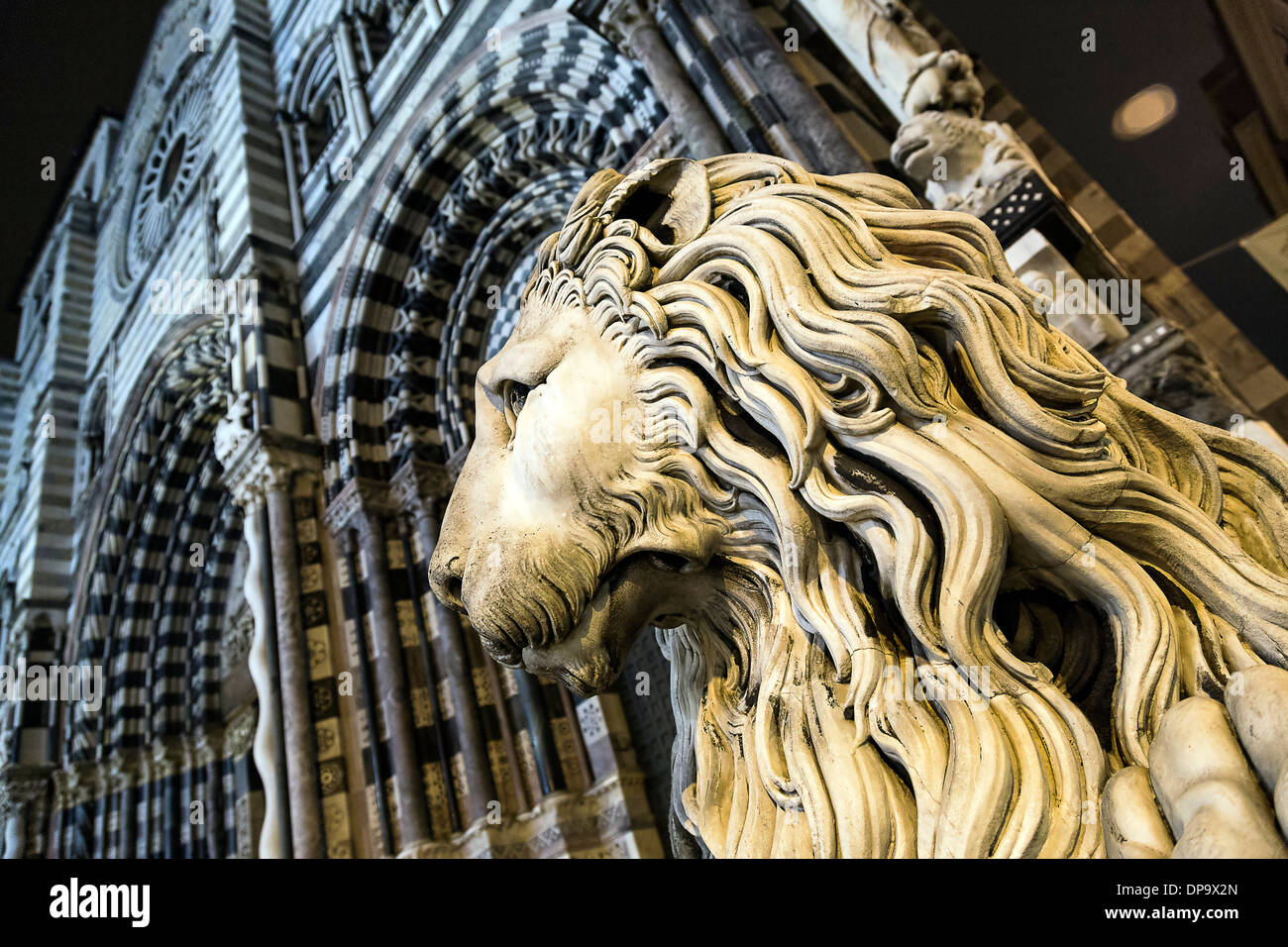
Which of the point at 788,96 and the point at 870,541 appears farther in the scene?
the point at 788,96

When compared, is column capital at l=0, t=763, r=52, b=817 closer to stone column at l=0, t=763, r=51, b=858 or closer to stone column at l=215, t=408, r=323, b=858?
stone column at l=0, t=763, r=51, b=858

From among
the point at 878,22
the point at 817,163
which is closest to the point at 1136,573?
the point at 817,163

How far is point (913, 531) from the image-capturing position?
0.73 meters

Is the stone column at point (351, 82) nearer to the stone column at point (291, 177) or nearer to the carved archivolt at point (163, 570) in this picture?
the stone column at point (291, 177)

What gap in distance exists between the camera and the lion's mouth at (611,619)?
887 millimetres

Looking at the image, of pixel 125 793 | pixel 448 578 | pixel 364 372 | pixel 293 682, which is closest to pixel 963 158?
pixel 448 578

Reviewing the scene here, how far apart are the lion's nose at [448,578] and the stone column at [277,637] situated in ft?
10.6

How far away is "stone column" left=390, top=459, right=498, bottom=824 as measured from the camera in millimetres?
3748

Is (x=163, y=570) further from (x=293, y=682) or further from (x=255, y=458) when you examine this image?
(x=293, y=682)

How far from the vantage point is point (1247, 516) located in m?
0.81

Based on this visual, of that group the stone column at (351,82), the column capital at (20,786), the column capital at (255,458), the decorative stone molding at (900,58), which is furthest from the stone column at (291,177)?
the column capital at (20,786)

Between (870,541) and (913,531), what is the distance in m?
0.05
